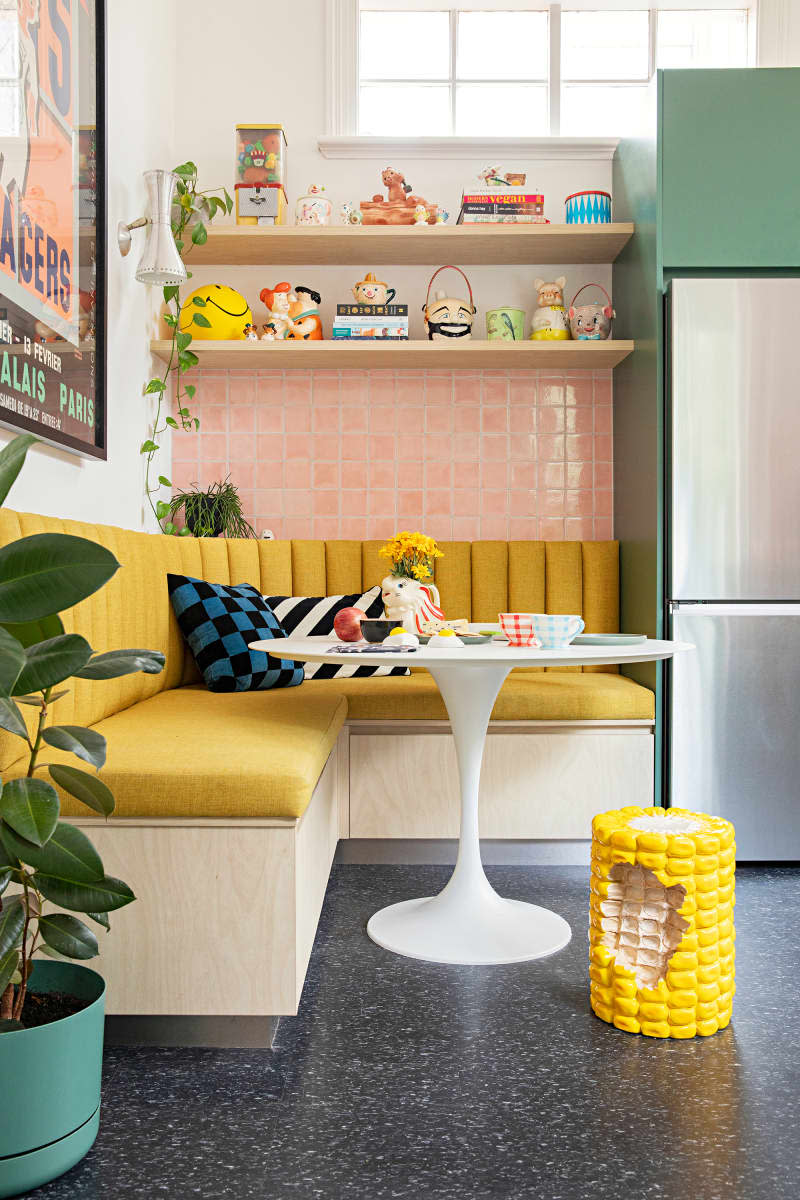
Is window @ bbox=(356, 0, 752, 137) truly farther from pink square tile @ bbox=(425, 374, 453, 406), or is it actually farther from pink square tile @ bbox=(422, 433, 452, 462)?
pink square tile @ bbox=(422, 433, 452, 462)

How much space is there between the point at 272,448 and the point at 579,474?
47.6 inches

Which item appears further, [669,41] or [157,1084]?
[669,41]

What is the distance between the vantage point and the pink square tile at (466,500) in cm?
358

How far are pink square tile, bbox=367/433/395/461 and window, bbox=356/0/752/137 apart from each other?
1.24 meters

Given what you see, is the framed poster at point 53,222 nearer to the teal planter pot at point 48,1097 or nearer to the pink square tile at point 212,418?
the pink square tile at point 212,418

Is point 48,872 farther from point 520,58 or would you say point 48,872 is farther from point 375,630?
point 520,58

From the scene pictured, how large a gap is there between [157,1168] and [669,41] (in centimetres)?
415

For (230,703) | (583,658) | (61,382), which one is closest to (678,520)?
(583,658)

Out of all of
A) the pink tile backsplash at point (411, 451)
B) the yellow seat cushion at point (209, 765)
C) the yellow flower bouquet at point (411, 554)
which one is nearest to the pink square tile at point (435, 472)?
the pink tile backsplash at point (411, 451)

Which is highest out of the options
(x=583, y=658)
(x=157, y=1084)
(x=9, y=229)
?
(x=9, y=229)

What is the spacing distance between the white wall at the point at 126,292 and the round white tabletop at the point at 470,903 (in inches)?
35.9

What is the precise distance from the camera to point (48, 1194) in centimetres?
124

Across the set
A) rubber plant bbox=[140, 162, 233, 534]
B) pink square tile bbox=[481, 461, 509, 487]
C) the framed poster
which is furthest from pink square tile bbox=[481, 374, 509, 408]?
the framed poster

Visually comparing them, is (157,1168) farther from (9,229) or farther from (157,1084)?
(9,229)
